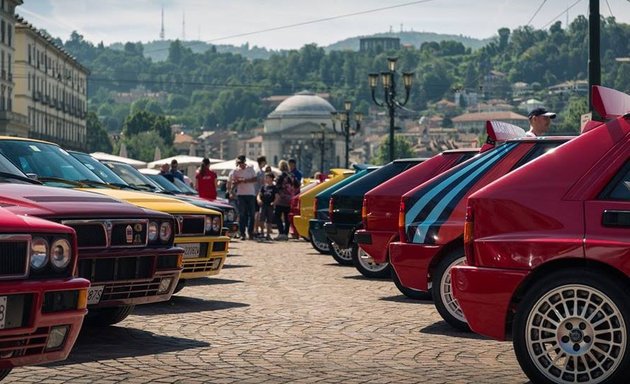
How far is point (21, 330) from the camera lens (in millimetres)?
6602

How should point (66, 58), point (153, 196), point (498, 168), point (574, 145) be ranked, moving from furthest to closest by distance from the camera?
point (66, 58)
point (153, 196)
point (498, 168)
point (574, 145)

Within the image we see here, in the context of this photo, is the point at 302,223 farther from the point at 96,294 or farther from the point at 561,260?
the point at 561,260

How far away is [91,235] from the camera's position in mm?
9242

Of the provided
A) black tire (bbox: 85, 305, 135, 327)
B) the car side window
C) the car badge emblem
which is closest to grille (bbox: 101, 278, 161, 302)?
the car badge emblem

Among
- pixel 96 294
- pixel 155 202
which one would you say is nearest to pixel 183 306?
pixel 155 202

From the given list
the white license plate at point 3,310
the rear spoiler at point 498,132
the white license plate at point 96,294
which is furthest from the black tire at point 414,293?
the white license plate at point 3,310

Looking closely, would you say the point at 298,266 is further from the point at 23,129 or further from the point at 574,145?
the point at 23,129

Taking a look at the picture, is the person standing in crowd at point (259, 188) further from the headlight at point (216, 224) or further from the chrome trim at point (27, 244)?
the chrome trim at point (27, 244)

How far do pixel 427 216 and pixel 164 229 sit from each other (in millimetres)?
2545

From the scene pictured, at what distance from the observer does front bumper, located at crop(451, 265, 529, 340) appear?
316 inches

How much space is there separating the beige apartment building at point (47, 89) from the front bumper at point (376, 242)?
91178 millimetres

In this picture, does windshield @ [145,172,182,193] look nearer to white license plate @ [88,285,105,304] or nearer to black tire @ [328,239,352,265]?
black tire @ [328,239,352,265]

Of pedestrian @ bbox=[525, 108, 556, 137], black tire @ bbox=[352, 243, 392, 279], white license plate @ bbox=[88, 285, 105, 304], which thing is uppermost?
pedestrian @ bbox=[525, 108, 556, 137]

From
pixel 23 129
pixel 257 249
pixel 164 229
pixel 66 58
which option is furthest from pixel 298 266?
pixel 66 58
